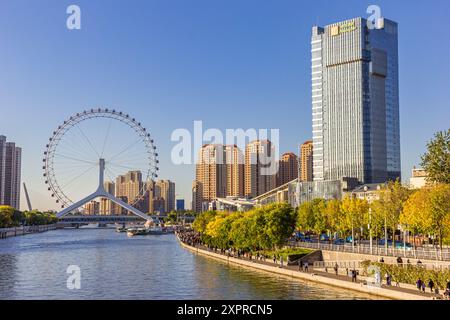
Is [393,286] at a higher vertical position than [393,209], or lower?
lower

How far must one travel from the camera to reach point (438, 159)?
4638cm

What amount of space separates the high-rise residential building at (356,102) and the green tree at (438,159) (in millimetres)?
89559

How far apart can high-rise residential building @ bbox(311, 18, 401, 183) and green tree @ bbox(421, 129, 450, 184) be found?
89.6 m

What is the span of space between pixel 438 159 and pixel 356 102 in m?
91.9

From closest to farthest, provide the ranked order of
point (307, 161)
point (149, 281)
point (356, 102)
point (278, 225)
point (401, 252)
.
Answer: point (401, 252), point (149, 281), point (278, 225), point (356, 102), point (307, 161)

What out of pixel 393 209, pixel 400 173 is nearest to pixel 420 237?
pixel 393 209

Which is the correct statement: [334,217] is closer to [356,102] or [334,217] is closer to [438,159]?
[438,159]

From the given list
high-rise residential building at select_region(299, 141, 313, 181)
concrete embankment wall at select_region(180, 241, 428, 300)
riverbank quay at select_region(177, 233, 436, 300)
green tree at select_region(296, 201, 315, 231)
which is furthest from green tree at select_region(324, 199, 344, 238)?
high-rise residential building at select_region(299, 141, 313, 181)

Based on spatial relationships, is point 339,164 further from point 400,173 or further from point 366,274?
point 366,274

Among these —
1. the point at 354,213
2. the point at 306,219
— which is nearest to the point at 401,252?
the point at 354,213

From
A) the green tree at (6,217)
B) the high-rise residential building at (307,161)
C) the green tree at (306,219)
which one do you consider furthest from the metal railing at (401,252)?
the high-rise residential building at (307,161)

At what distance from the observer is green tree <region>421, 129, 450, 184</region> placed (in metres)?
45.8

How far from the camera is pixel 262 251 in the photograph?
61.7m
